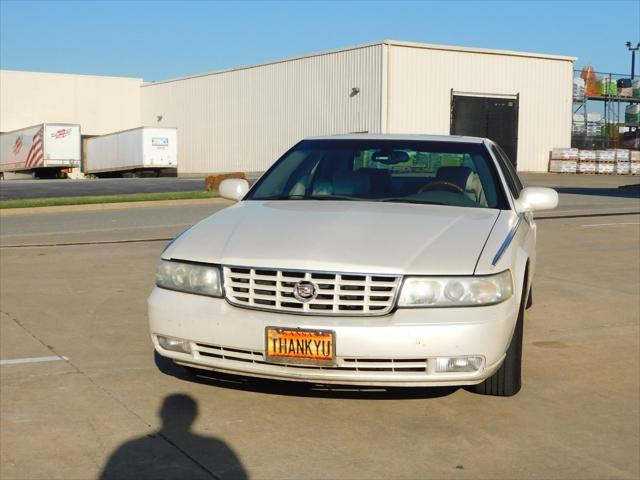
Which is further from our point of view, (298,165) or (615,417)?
(298,165)

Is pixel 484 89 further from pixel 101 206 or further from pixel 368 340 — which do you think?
pixel 368 340

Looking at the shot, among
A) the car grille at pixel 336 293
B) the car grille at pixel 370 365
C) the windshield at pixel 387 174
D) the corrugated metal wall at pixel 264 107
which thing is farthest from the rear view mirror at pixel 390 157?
the corrugated metal wall at pixel 264 107

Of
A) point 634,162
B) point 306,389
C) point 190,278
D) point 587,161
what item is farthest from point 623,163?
point 190,278

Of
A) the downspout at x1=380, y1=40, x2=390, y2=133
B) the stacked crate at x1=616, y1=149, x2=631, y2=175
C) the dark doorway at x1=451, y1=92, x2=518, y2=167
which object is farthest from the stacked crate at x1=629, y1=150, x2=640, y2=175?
the downspout at x1=380, y1=40, x2=390, y2=133

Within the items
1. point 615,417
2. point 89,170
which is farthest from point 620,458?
point 89,170

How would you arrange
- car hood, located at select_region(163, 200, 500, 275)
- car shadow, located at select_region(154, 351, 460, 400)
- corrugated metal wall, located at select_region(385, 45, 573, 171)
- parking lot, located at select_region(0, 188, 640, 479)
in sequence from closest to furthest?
parking lot, located at select_region(0, 188, 640, 479) < car hood, located at select_region(163, 200, 500, 275) < car shadow, located at select_region(154, 351, 460, 400) < corrugated metal wall, located at select_region(385, 45, 573, 171)

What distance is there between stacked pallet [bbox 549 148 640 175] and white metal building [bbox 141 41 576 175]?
1271 millimetres

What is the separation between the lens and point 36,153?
2079 inches

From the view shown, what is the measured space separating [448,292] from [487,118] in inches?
1583

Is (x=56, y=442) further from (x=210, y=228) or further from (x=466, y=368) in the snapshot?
(x=466, y=368)

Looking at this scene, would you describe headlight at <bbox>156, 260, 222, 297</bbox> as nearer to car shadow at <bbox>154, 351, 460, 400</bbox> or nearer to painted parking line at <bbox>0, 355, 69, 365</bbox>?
car shadow at <bbox>154, 351, 460, 400</bbox>

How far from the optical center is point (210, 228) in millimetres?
5289

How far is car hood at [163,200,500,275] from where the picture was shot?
15.1 feet

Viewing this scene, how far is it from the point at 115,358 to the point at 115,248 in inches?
258
